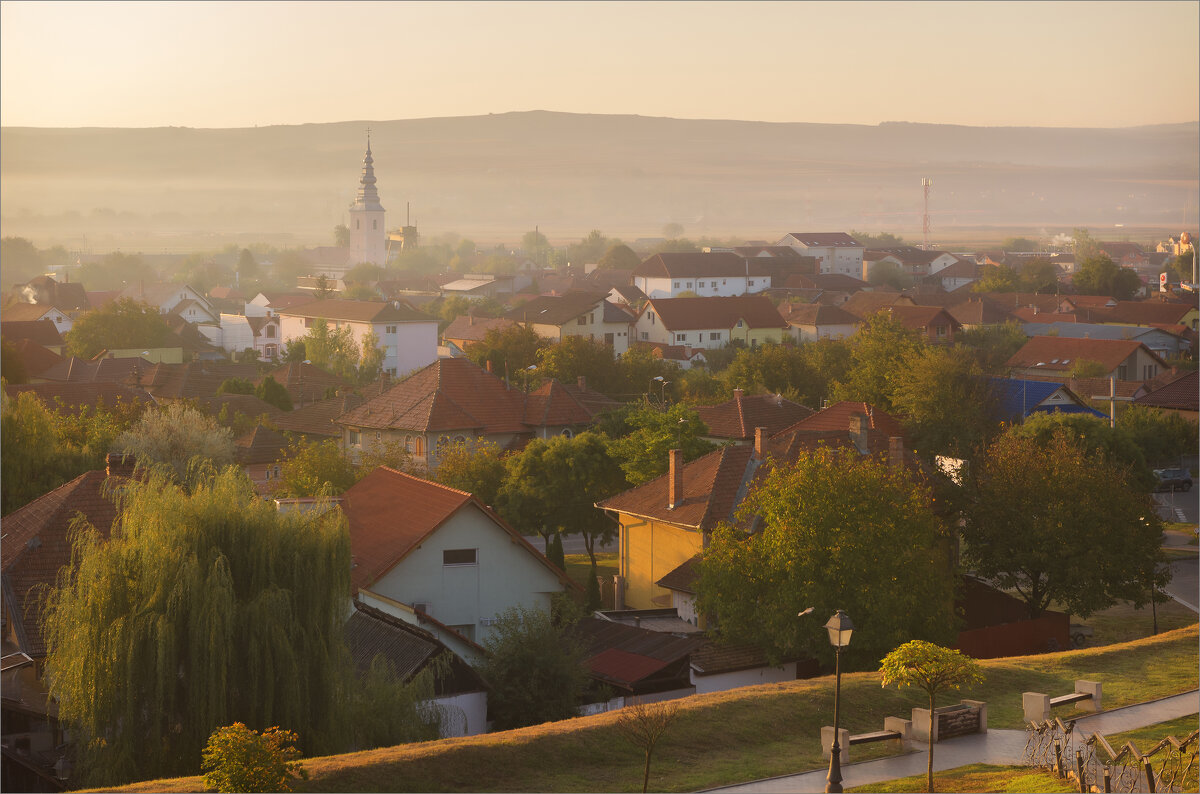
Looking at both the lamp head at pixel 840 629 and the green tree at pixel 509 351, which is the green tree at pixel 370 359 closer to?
the green tree at pixel 509 351

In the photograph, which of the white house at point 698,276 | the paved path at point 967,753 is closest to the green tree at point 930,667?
the paved path at point 967,753

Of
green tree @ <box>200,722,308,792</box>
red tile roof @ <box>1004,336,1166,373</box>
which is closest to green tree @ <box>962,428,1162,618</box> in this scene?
green tree @ <box>200,722,308,792</box>

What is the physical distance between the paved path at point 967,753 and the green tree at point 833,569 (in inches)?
229

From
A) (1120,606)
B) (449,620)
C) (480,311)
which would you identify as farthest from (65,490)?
(480,311)

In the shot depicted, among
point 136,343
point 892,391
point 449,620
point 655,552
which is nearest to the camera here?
point 449,620

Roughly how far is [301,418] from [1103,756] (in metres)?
44.4

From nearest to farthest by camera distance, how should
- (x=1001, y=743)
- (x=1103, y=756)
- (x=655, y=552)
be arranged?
1. (x=1103, y=756)
2. (x=1001, y=743)
3. (x=655, y=552)

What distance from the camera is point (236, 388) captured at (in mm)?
62375

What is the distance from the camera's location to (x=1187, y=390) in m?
60.4

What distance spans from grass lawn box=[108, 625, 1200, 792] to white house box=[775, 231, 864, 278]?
158 m

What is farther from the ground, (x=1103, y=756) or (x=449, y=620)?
(x=1103, y=756)

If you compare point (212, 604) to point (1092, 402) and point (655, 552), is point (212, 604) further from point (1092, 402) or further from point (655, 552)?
point (1092, 402)

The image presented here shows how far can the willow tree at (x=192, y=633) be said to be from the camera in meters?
18.2

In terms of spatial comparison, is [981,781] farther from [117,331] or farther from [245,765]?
[117,331]
